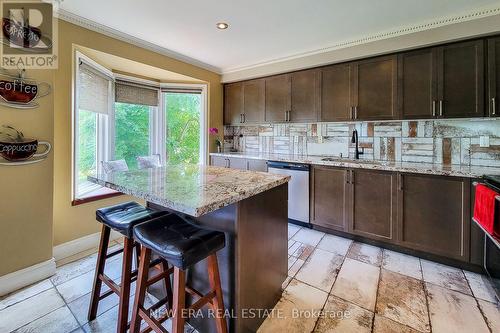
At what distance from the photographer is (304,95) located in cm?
355

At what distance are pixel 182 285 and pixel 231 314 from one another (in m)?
0.44

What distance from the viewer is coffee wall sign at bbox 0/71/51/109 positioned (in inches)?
73.7

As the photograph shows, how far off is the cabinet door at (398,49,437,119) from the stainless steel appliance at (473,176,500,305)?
3.25 feet

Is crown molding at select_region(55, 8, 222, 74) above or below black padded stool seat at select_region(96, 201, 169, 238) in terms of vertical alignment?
above

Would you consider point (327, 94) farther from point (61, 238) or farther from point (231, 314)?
point (61, 238)

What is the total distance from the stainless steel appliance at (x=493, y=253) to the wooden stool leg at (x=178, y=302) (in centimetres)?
222

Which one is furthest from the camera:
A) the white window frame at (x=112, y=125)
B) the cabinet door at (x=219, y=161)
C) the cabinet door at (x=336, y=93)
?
the cabinet door at (x=219, y=161)

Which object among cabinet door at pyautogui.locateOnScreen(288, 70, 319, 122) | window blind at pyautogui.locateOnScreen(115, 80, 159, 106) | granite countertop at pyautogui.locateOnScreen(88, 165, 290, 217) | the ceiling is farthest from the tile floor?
the ceiling

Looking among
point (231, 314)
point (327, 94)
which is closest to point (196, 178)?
point (231, 314)

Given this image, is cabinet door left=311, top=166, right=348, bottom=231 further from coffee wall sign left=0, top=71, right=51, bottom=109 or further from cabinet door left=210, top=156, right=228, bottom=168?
coffee wall sign left=0, top=71, right=51, bottom=109

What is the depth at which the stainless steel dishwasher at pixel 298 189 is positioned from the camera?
10.6ft

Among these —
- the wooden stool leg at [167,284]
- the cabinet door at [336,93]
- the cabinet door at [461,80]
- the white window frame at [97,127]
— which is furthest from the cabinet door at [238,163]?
the cabinet door at [461,80]

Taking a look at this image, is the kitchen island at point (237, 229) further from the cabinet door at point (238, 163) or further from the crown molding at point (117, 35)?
the cabinet door at point (238, 163)

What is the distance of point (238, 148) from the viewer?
15.3ft
